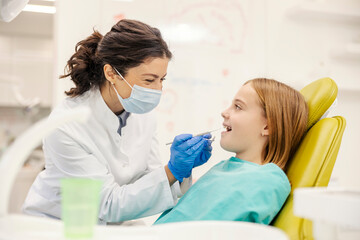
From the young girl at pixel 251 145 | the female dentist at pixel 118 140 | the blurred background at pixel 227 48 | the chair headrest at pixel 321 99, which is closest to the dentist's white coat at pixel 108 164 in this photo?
the female dentist at pixel 118 140

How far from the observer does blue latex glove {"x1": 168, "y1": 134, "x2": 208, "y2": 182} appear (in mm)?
1378

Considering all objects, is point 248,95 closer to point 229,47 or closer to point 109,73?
point 109,73

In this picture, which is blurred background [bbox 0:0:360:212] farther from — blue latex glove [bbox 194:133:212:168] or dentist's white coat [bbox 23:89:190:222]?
blue latex glove [bbox 194:133:212:168]

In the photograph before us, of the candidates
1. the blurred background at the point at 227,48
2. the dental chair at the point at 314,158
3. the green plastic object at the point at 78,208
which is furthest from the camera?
the blurred background at the point at 227,48

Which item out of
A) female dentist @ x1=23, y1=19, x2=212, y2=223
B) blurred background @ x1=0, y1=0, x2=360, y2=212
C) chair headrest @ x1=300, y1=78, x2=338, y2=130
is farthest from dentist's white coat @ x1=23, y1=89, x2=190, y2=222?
blurred background @ x1=0, y1=0, x2=360, y2=212

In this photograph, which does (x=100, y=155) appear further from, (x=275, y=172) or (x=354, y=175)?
(x=354, y=175)

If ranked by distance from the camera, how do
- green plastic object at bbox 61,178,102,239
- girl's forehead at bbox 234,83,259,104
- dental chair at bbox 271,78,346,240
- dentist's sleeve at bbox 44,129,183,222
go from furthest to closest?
1. girl's forehead at bbox 234,83,259,104
2. dentist's sleeve at bbox 44,129,183,222
3. dental chair at bbox 271,78,346,240
4. green plastic object at bbox 61,178,102,239

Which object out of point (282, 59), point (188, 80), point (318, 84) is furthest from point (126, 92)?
point (282, 59)

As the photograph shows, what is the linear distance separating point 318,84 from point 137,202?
2.91ft

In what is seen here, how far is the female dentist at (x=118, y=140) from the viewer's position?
137cm

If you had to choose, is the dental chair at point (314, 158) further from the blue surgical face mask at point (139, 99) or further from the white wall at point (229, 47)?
the white wall at point (229, 47)

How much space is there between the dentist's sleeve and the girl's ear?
31 cm

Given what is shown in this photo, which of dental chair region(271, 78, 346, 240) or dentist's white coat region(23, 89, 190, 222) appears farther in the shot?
dentist's white coat region(23, 89, 190, 222)

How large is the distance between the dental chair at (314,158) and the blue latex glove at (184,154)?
0.37 metres
